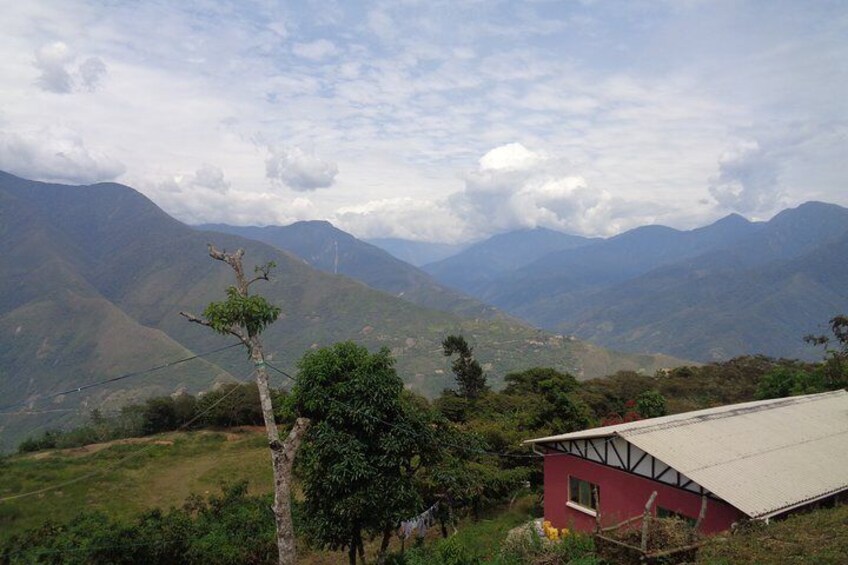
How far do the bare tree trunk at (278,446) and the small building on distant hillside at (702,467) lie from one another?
7.22m

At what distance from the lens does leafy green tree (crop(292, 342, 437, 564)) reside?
1187 cm

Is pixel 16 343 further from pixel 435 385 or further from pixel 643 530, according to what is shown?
pixel 643 530

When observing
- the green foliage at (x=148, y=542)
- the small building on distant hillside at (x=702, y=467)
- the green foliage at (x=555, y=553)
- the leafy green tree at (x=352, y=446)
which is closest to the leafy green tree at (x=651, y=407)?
the small building on distant hillside at (x=702, y=467)

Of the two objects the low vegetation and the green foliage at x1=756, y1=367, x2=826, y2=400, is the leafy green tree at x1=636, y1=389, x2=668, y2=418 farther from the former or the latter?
the green foliage at x1=756, y1=367, x2=826, y2=400

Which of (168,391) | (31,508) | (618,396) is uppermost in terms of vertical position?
(618,396)

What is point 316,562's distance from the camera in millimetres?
17047

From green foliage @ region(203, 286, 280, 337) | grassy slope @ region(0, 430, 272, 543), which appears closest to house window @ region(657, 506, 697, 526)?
green foliage @ region(203, 286, 280, 337)

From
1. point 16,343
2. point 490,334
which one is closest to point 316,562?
point 490,334

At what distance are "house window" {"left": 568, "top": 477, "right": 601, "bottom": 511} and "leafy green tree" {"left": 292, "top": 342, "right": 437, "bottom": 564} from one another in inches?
242

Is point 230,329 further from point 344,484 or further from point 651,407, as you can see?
point 651,407

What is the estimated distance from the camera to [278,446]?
1045 centimetres

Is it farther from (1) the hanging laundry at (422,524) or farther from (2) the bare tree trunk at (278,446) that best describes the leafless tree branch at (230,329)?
(1) the hanging laundry at (422,524)

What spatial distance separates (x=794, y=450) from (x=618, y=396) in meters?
25.2

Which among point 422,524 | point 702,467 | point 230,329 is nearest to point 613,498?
point 702,467
